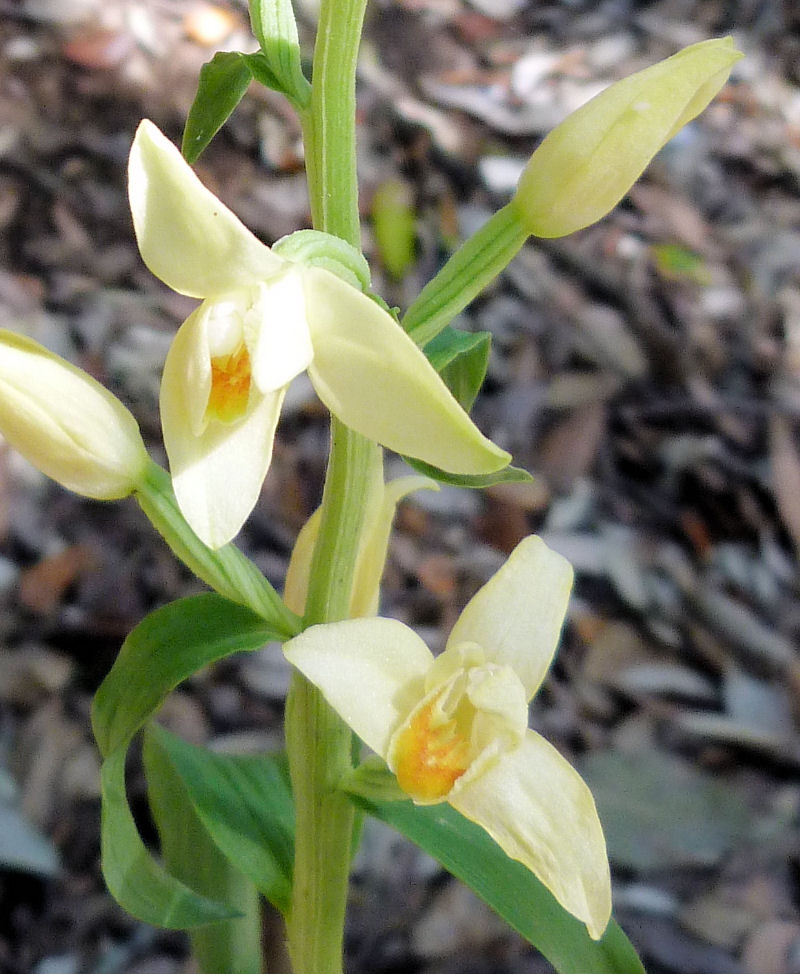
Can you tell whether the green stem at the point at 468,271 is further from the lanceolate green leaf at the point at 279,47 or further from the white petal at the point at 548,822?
the white petal at the point at 548,822

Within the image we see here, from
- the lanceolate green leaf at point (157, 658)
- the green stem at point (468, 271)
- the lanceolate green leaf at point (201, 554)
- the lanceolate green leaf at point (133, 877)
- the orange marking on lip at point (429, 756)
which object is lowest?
the lanceolate green leaf at point (133, 877)

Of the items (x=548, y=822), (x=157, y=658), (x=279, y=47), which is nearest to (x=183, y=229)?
(x=279, y=47)

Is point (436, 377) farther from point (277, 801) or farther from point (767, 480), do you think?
point (767, 480)

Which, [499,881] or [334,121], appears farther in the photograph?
[499,881]

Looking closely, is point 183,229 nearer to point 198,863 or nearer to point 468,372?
point 468,372

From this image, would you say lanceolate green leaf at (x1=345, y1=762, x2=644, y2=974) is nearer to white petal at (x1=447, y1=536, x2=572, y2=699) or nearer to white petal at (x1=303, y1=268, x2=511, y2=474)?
white petal at (x1=447, y1=536, x2=572, y2=699)

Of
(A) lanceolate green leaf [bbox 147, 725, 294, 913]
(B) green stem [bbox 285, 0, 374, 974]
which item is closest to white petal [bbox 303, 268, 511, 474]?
(B) green stem [bbox 285, 0, 374, 974]

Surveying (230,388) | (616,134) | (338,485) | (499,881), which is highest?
(616,134)

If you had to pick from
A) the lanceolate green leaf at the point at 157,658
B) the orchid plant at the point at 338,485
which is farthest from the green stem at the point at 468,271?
the lanceolate green leaf at the point at 157,658
